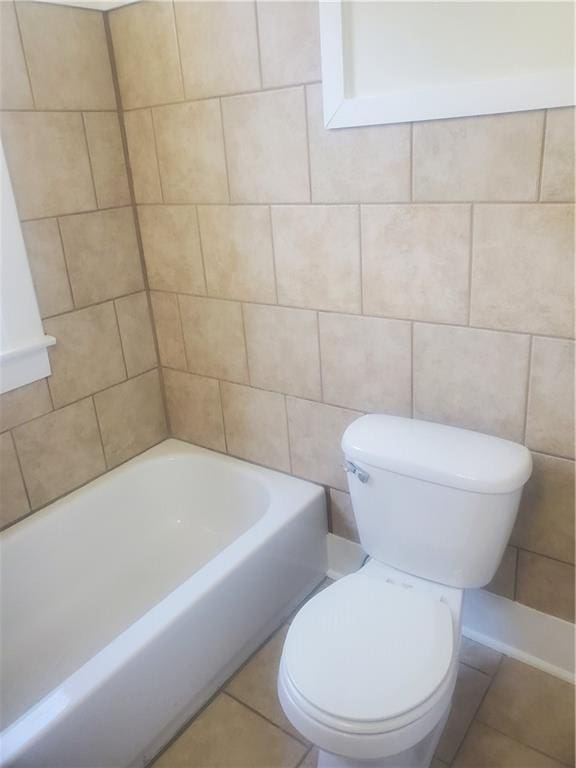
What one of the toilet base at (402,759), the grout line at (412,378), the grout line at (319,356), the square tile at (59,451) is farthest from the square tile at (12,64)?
the toilet base at (402,759)

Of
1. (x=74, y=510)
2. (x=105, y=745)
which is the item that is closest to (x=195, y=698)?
(x=105, y=745)

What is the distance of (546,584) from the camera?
1.60 meters

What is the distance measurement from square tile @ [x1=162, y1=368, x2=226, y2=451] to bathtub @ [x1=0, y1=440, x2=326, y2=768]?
0.05 meters

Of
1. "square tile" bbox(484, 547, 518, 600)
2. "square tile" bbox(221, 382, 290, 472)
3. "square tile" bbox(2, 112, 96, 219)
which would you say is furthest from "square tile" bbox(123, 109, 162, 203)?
"square tile" bbox(484, 547, 518, 600)

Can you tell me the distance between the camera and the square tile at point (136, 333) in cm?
203

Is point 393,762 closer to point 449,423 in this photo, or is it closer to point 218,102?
point 449,423

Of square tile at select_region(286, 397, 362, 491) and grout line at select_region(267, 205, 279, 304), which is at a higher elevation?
grout line at select_region(267, 205, 279, 304)

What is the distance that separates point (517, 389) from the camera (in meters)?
1.44

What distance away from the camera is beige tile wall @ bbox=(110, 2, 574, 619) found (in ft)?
4.39

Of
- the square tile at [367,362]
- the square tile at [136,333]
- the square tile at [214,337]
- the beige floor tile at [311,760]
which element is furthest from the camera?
the square tile at [136,333]

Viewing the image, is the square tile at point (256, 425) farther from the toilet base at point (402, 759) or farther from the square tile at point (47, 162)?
the toilet base at point (402, 759)

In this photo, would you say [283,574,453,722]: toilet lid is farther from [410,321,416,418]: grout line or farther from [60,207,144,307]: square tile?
[60,207,144,307]: square tile

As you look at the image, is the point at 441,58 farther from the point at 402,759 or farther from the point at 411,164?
the point at 402,759

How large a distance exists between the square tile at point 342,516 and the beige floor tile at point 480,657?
0.44 m
